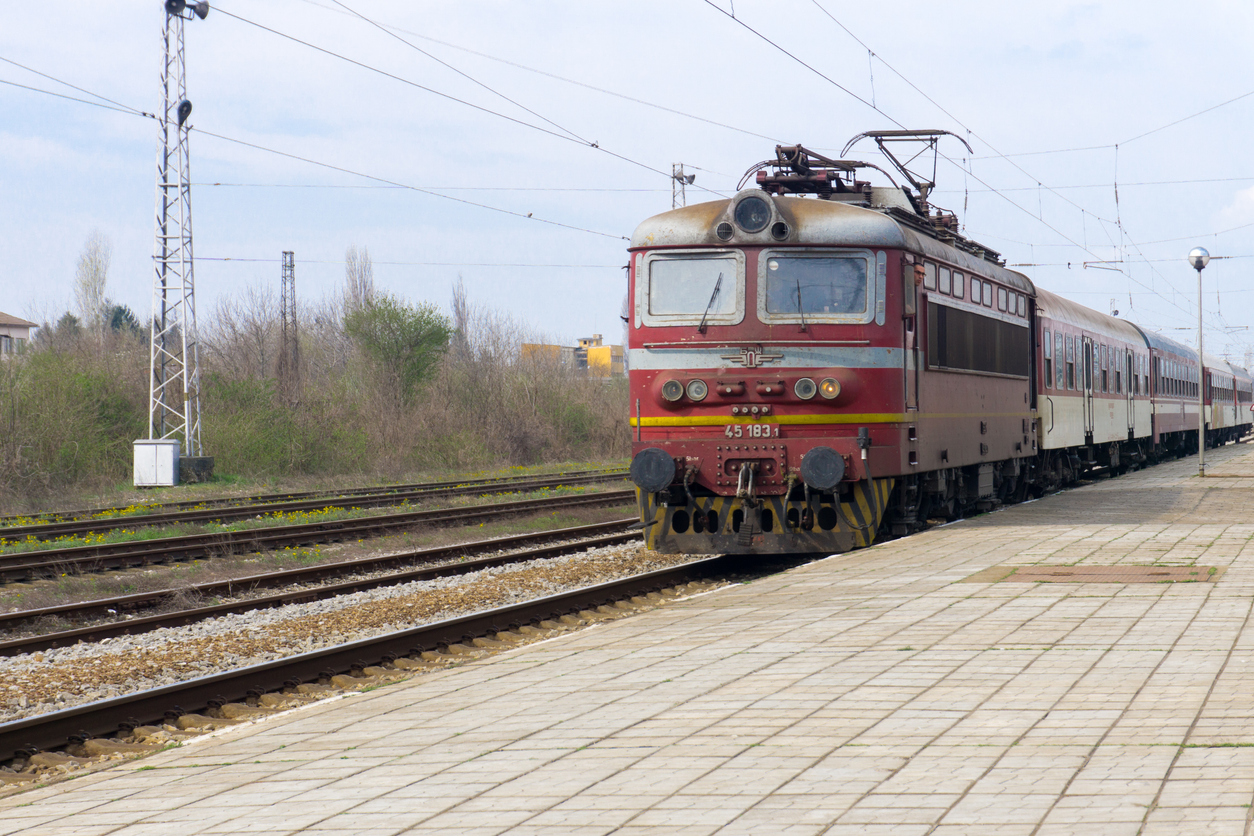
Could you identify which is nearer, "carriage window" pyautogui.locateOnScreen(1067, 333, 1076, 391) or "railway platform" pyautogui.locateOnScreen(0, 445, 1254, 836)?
"railway platform" pyautogui.locateOnScreen(0, 445, 1254, 836)

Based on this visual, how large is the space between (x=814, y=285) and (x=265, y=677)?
6.71m

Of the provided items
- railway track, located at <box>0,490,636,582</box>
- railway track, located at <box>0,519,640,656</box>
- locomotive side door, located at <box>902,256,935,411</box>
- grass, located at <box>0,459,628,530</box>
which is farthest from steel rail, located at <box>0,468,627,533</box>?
locomotive side door, located at <box>902,256,935,411</box>

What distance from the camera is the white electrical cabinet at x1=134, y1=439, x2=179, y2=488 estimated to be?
88.3 ft

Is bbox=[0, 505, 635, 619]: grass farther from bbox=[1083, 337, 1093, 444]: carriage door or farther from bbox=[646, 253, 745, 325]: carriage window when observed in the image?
bbox=[1083, 337, 1093, 444]: carriage door

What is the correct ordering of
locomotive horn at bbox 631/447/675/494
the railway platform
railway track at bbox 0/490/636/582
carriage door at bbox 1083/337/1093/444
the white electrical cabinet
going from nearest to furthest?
the railway platform
locomotive horn at bbox 631/447/675/494
railway track at bbox 0/490/636/582
carriage door at bbox 1083/337/1093/444
the white electrical cabinet

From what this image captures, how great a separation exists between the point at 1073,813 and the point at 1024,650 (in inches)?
119

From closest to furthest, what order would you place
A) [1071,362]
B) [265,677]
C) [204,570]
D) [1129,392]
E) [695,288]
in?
[265,677] → [695,288] → [204,570] → [1071,362] → [1129,392]

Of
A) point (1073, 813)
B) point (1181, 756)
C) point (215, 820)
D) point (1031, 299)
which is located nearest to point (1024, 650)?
point (1181, 756)

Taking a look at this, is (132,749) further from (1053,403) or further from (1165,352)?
(1165,352)

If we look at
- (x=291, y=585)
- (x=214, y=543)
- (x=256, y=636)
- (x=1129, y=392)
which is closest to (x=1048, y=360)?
(x=1129, y=392)

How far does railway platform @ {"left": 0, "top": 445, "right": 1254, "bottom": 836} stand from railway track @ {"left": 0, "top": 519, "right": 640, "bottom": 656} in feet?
13.1

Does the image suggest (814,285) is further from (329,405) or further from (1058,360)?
(329,405)

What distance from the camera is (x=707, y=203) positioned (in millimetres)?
12945

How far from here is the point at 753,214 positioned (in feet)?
41.0
